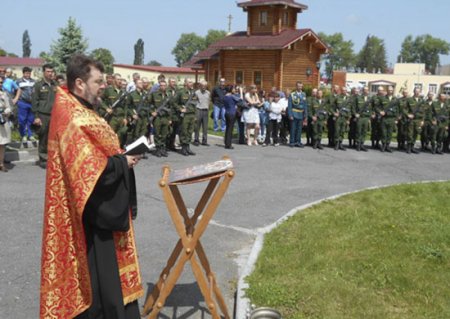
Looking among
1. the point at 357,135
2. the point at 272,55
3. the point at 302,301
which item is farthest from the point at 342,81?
the point at 302,301

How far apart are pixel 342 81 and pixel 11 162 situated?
6631 cm

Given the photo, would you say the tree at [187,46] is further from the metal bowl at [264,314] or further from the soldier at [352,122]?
the metal bowl at [264,314]

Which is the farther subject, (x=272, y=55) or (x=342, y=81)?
(x=342, y=81)

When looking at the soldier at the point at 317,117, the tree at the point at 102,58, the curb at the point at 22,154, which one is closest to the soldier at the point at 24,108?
the curb at the point at 22,154

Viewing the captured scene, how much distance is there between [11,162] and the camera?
11.5 m

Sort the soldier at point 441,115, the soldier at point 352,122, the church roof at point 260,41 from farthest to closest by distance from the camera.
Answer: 1. the church roof at point 260,41
2. the soldier at point 441,115
3. the soldier at point 352,122

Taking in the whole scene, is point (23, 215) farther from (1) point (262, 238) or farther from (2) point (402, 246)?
(2) point (402, 246)

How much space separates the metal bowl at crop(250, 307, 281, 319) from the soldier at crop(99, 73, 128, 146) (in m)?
8.26

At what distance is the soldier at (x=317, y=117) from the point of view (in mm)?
15617

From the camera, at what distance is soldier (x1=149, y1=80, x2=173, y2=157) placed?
42.4ft

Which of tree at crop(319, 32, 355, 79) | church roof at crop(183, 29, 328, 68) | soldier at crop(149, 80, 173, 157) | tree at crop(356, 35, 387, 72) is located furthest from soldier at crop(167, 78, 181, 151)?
tree at crop(319, 32, 355, 79)

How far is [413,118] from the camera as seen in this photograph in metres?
15.9

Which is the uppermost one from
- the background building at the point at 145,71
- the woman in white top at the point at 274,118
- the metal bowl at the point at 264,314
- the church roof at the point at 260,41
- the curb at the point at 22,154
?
the church roof at the point at 260,41

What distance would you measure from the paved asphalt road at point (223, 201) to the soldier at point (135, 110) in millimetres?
829
